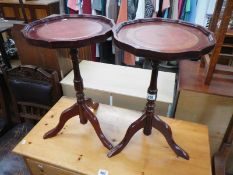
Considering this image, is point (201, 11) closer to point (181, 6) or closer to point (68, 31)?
point (181, 6)

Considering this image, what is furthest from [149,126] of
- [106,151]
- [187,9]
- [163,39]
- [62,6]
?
[62,6]

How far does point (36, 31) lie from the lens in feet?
2.72

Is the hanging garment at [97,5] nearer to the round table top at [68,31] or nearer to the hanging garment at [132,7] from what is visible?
the hanging garment at [132,7]

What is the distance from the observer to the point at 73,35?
77 centimetres

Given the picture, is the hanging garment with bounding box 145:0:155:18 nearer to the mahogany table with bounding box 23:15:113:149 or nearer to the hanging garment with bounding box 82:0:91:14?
the hanging garment with bounding box 82:0:91:14

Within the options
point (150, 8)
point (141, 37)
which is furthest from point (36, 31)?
point (150, 8)

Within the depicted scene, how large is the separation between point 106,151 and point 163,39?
618mm

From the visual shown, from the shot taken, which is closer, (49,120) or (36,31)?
(36,31)

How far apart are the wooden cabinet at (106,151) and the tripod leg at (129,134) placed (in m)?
0.03

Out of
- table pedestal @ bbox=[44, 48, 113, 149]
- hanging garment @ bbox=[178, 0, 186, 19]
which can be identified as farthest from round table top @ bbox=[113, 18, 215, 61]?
hanging garment @ bbox=[178, 0, 186, 19]

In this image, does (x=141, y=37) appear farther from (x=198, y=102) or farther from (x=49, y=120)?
(x=49, y=120)

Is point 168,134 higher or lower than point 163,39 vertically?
lower

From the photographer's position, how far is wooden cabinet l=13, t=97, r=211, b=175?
95 cm

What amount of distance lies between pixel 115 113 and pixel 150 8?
3.63ft
